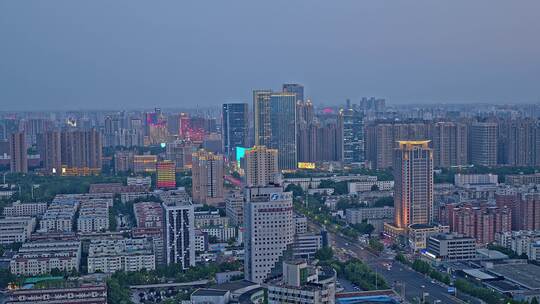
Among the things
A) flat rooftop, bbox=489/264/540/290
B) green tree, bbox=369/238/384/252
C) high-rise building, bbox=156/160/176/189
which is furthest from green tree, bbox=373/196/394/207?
high-rise building, bbox=156/160/176/189

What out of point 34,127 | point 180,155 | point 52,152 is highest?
point 34,127

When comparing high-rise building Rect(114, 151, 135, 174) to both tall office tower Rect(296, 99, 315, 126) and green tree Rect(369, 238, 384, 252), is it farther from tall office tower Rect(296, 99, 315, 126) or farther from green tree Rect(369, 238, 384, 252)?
green tree Rect(369, 238, 384, 252)

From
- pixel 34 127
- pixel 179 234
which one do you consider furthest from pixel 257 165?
pixel 34 127

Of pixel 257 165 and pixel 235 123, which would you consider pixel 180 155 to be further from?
pixel 257 165

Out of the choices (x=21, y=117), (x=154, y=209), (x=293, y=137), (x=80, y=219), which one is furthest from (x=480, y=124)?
(x=21, y=117)

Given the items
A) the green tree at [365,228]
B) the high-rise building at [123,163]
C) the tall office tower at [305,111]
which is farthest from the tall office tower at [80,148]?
the green tree at [365,228]

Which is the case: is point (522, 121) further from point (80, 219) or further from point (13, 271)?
point (13, 271)
